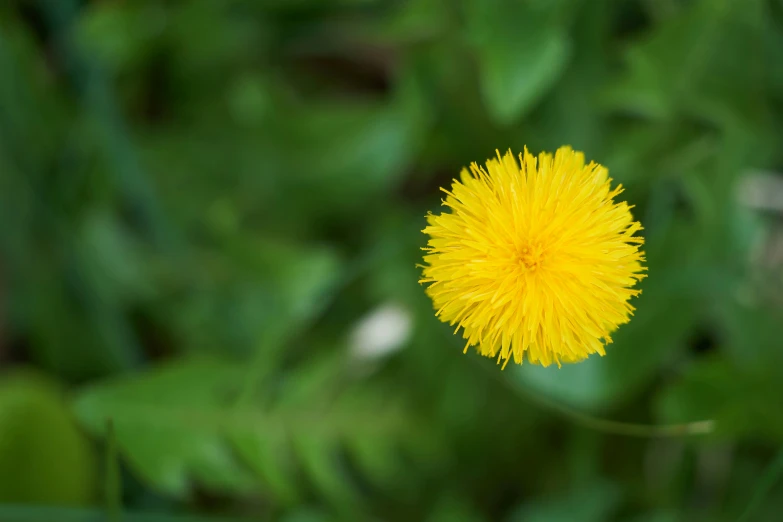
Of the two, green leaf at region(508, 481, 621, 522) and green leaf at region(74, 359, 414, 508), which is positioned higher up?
green leaf at region(74, 359, 414, 508)

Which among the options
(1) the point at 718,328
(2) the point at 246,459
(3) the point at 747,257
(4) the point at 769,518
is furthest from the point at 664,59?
(2) the point at 246,459

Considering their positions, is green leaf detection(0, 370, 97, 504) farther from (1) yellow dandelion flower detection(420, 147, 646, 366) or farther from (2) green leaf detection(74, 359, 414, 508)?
(1) yellow dandelion flower detection(420, 147, 646, 366)

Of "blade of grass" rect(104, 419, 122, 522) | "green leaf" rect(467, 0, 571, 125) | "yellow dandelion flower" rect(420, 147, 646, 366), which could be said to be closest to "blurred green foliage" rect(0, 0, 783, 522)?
"green leaf" rect(467, 0, 571, 125)

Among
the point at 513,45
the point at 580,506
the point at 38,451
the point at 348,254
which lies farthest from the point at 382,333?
the point at 38,451

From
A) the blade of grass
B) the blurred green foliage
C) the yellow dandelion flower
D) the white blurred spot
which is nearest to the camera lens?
the yellow dandelion flower

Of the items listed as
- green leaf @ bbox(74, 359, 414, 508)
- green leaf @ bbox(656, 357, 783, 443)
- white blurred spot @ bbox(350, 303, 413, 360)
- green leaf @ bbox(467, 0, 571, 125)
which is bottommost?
green leaf @ bbox(656, 357, 783, 443)

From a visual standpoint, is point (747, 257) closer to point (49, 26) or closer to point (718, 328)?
point (718, 328)

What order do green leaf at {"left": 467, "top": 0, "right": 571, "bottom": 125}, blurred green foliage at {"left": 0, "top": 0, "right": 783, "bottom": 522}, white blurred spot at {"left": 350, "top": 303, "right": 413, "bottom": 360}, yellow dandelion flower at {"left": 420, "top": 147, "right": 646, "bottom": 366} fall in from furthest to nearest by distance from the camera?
1. white blurred spot at {"left": 350, "top": 303, "right": 413, "bottom": 360}
2. blurred green foliage at {"left": 0, "top": 0, "right": 783, "bottom": 522}
3. green leaf at {"left": 467, "top": 0, "right": 571, "bottom": 125}
4. yellow dandelion flower at {"left": 420, "top": 147, "right": 646, "bottom": 366}

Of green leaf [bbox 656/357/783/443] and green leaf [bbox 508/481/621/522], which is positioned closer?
green leaf [bbox 656/357/783/443]
